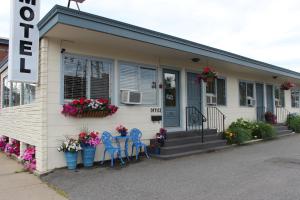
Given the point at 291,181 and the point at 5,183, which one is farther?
the point at 5,183

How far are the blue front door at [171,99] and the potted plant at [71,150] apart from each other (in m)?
3.21

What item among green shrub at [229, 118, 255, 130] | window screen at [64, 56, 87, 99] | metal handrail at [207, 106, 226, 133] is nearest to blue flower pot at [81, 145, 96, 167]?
window screen at [64, 56, 87, 99]

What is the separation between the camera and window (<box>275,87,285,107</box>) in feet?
46.9

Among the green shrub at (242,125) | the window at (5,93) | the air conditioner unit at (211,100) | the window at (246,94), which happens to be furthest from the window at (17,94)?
the window at (246,94)

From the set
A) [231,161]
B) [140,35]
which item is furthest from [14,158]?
[231,161]

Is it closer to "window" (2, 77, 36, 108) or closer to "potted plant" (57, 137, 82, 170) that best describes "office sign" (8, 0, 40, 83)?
"window" (2, 77, 36, 108)

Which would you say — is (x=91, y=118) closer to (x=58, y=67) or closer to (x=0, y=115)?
(x=58, y=67)

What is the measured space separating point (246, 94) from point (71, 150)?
869 cm

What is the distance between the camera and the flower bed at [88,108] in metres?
6.26

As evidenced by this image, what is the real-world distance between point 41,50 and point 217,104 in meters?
6.60

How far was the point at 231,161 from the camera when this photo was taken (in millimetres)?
6805

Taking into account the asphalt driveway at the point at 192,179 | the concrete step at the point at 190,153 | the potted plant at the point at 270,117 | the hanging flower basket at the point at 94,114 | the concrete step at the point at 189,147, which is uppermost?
the hanging flower basket at the point at 94,114

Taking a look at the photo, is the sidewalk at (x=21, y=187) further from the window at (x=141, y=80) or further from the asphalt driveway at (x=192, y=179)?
the window at (x=141, y=80)

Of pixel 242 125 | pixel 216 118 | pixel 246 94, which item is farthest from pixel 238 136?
pixel 246 94
